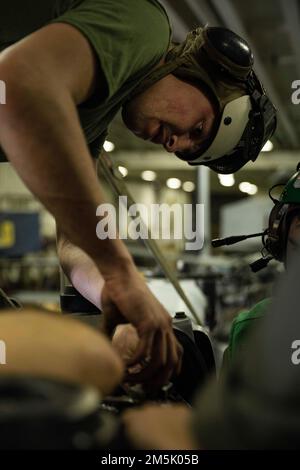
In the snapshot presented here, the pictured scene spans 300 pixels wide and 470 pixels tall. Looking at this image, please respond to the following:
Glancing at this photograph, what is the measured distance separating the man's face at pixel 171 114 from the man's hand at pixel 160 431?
723mm

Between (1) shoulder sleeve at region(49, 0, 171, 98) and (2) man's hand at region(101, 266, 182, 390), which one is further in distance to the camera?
(1) shoulder sleeve at region(49, 0, 171, 98)

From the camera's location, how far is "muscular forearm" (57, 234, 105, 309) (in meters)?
1.09

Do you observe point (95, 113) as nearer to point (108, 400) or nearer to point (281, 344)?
point (108, 400)

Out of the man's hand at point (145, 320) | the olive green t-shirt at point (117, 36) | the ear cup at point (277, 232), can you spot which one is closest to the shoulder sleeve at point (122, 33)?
the olive green t-shirt at point (117, 36)

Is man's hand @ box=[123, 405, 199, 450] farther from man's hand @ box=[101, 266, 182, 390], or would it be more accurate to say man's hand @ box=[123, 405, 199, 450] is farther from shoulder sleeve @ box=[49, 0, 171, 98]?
shoulder sleeve @ box=[49, 0, 171, 98]

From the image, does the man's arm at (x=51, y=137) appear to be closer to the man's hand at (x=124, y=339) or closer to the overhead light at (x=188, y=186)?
the man's hand at (x=124, y=339)

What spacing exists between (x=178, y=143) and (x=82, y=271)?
12.1 inches

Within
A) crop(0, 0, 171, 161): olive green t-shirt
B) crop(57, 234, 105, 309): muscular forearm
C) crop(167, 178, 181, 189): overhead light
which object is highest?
crop(0, 0, 171, 161): olive green t-shirt

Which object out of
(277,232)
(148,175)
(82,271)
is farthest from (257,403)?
(148,175)

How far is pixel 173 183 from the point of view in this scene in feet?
44.1

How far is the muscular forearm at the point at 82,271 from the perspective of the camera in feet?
3.57

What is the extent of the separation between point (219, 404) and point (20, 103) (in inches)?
18.7

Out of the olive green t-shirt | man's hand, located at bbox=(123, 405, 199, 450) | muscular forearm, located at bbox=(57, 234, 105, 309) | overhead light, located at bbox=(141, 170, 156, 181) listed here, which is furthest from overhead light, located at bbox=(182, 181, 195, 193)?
man's hand, located at bbox=(123, 405, 199, 450)

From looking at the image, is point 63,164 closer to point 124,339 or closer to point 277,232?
point 124,339
